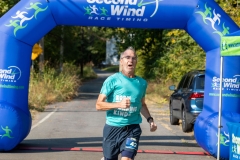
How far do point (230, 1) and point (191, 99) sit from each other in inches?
353

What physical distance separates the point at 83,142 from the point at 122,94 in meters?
5.75

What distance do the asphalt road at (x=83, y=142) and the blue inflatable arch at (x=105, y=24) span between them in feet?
1.77

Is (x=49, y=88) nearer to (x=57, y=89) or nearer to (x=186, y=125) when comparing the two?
(x=57, y=89)

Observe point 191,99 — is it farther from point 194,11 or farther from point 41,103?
point 41,103

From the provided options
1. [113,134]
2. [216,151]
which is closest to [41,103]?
[216,151]

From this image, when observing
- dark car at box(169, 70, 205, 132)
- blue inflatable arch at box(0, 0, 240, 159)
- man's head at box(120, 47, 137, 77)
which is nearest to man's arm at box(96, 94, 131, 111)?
man's head at box(120, 47, 137, 77)

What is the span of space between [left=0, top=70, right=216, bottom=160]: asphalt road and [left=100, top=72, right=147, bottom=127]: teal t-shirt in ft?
Answer: 11.9

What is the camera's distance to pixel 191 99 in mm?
13750

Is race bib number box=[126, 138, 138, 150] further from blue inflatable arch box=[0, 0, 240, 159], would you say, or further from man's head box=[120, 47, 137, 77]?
blue inflatable arch box=[0, 0, 240, 159]

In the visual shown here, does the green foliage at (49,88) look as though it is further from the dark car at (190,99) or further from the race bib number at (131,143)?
the race bib number at (131,143)

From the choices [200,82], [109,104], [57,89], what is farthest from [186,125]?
[57,89]

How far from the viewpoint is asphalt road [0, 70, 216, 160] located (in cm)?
1050

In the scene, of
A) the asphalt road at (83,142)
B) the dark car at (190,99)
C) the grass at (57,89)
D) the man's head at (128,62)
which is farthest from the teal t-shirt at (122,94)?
the grass at (57,89)

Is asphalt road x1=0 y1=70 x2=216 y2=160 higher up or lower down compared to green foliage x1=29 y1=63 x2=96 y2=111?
lower down
